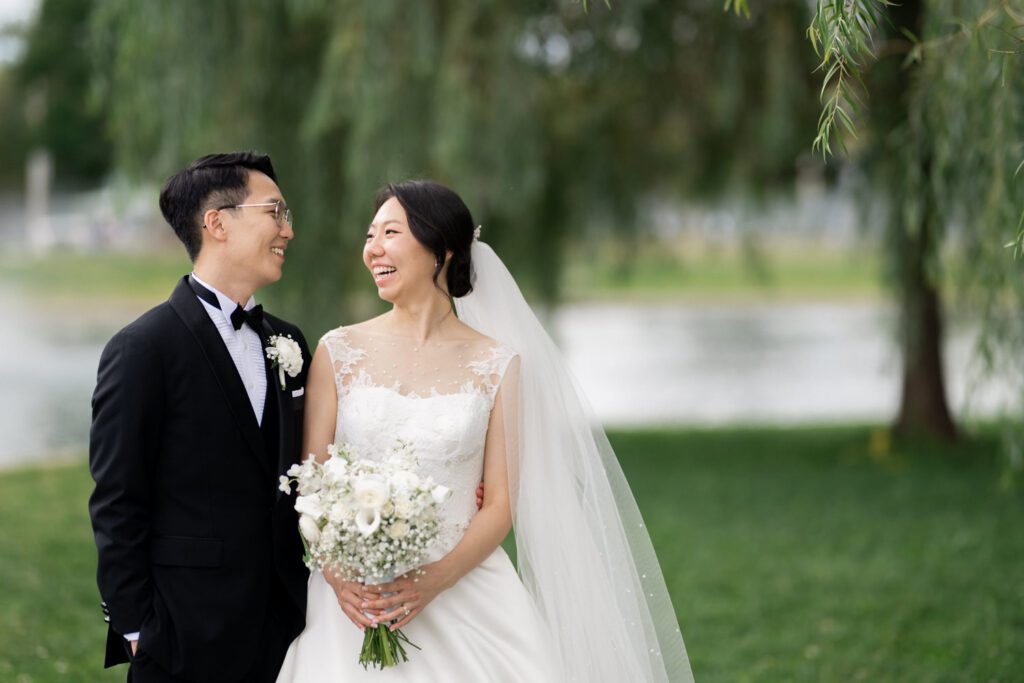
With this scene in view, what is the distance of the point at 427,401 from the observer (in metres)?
2.96

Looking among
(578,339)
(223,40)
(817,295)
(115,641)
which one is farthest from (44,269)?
(115,641)

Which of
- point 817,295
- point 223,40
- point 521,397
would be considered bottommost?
point 817,295

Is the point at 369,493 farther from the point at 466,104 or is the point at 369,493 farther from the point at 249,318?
the point at 466,104

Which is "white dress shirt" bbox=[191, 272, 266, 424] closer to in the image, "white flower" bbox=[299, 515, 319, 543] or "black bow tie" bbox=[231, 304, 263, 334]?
"black bow tie" bbox=[231, 304, 263, 334]

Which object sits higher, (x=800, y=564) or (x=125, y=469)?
(x=125, y=469)

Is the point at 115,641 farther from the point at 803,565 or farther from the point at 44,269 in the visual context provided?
the point at 44,269

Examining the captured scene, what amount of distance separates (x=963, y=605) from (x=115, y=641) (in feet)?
13.7

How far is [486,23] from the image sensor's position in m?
7.45

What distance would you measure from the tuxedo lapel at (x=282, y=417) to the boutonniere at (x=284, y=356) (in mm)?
23

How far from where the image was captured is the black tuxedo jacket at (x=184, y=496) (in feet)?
8.61

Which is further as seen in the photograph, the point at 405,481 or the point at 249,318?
the point at 249,318

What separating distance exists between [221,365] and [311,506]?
417 millimetres

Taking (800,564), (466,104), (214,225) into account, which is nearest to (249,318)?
(214,225)

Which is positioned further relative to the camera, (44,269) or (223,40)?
(44,269)
